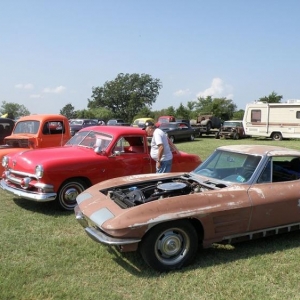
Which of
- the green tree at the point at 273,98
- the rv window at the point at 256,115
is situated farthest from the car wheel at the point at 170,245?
the green tree at the point at 273,98

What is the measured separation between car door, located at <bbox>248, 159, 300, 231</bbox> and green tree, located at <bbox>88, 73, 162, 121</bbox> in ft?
264

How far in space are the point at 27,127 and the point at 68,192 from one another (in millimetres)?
4065

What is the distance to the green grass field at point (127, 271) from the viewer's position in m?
3.53

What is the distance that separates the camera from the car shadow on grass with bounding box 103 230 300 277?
4.08 m

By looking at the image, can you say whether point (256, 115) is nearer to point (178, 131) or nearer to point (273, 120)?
point (273, 120)

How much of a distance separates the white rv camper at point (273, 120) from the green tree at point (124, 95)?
6039 cm

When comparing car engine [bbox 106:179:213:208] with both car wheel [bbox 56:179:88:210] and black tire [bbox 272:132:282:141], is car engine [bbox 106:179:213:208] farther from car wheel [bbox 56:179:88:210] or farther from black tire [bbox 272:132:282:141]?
black tire [bbox 272:132:282:141]

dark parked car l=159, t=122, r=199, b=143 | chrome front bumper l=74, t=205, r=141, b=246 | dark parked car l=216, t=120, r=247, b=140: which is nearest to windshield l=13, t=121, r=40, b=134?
chrome front bumper l=74, t=205, r=141, b=246

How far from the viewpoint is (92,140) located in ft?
24.2

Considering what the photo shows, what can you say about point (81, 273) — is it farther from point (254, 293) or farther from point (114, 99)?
point (114, 99)

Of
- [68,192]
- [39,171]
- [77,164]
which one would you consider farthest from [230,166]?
[39,171]

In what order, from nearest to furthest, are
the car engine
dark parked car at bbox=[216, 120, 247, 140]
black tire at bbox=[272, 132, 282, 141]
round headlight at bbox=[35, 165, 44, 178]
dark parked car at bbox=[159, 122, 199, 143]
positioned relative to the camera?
the car engine < round headlight at bbox=[35, 165, 44, 178] < dark parked car at bbox=[159, 122, 199, 143] < black tire at bbox=[272, 132, 282, 141] < dark parked car at bbox=[216, 120, 247, 140]

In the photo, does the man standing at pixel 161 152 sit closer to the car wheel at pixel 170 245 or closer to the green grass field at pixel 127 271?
the green grass field at pixel 127 271

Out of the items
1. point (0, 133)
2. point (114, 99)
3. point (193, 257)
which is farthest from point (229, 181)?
point (114, 99)
